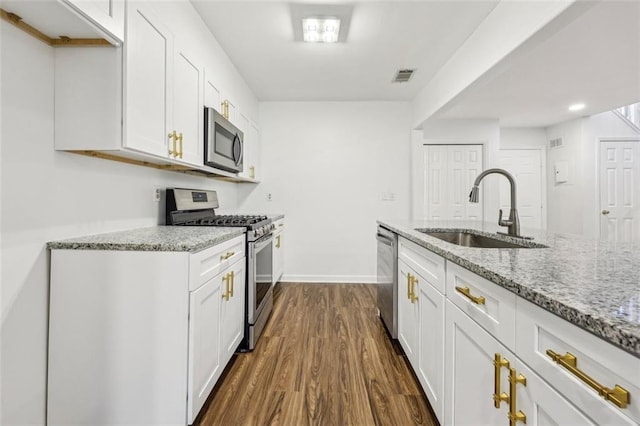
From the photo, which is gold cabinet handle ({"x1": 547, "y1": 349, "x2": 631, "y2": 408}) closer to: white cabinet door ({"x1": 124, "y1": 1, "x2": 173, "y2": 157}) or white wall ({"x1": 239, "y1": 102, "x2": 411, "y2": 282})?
white cabinet door ({"x1": 124, "y1": 1, "x2": 173, "y2": 157})

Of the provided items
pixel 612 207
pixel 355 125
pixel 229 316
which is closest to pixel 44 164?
pixel 229 316

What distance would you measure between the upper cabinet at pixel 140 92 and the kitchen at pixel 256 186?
0.09 meters

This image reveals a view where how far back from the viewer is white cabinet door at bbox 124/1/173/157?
1.35 metres

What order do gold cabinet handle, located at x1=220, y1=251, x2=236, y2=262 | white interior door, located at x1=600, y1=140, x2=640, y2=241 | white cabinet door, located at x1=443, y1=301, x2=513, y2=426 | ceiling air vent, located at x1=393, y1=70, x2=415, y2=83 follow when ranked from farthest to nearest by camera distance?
white interior door, located at x1=600, y1=140, x2=640, y2=241 < ceiling air vent, located at x1=393, y1=70, x2=415, y2=83 < gold cabinet handle, located at x1=220, y1=251, x2=236, y2=262 < white cabinet door, located at x1=443, y1=301, x2=513, y2=426

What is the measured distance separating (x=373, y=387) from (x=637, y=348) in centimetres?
154

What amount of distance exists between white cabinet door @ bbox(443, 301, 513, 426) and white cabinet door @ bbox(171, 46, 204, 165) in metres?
1.71

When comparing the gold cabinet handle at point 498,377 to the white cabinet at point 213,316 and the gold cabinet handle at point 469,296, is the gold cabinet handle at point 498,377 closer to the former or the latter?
the gold cabinet handle at point 469,296

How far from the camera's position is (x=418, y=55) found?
9.33ft

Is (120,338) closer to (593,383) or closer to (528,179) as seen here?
(593,383)

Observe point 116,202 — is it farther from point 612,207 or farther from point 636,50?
point 612,207

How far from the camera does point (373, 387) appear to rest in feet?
5.74

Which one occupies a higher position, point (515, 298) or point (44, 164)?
point (44, 164)

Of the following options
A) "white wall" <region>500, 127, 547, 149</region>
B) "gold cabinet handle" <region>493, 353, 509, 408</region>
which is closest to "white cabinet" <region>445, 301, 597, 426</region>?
"gold cabinet handle" <region>493, 353, 509, 408</region>

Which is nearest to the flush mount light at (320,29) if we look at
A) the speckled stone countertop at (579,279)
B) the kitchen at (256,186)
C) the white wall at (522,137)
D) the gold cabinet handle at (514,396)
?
the kitchen at (256,186)
